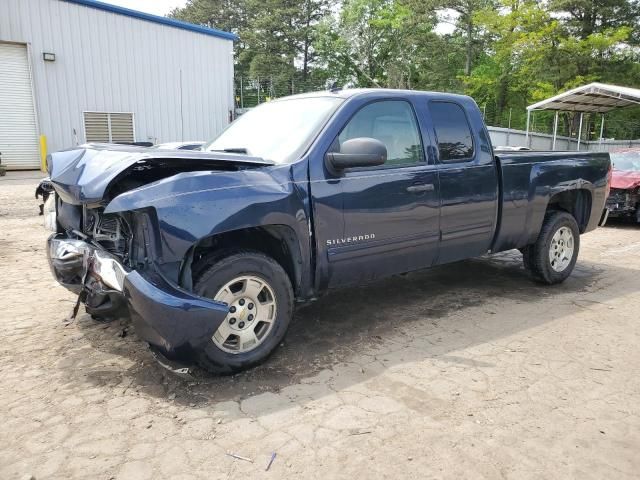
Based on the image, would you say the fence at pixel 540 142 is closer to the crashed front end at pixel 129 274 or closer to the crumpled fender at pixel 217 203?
the crumpled fender at pixel 217 203

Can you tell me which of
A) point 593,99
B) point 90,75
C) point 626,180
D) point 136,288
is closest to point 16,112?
point 90,75

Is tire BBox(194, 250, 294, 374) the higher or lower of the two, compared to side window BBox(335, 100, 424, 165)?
lower

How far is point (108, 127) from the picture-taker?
18766mm

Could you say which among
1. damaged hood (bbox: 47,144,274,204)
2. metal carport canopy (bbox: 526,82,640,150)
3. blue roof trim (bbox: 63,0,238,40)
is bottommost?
damaged hood (bbox: 47,144,274,204)

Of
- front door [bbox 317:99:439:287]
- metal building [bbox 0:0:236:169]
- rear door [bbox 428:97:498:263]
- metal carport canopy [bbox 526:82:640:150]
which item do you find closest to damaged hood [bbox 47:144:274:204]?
front door [bbox 317:99:439:287]

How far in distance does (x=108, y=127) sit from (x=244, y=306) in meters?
17.8

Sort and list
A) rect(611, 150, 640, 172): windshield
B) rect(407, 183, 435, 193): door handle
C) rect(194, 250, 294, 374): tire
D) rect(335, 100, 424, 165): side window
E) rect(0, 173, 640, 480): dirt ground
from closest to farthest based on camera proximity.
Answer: rect(0, 173, 640, 480): dirt ground
rect(194, 250, 294, 374): tire
rect(335, 100, 424, 165): side window
rect(407, 183, 435, 193): door handle
rect(611, 150, 640, 172): windshield

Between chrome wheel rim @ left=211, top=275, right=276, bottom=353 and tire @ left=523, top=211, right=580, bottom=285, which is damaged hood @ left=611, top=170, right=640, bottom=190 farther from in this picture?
chrome wheel rim @ left=211, top=275, right=276, bottom=353

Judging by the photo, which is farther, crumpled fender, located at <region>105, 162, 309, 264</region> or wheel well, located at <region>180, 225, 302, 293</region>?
wheel well, located at <region>180, 225, 302, 293</region>

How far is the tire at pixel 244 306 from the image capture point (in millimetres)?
3145

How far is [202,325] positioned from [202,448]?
26.6 inches

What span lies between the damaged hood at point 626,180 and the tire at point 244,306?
30.7 ft

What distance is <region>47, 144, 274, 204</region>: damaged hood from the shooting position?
3.00 metres

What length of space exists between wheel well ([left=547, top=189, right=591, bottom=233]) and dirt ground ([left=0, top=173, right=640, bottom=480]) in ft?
4.23
